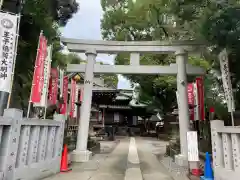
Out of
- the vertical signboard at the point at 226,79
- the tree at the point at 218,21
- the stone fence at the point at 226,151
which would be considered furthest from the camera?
the vertical signboard at the point at 226,79

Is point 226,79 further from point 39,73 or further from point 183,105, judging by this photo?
point 39,73

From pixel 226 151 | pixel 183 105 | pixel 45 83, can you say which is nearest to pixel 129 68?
pixel 183 105

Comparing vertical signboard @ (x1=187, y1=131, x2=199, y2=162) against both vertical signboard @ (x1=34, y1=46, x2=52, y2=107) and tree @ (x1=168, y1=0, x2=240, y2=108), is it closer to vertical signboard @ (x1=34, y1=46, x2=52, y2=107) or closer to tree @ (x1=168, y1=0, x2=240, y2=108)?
tree @ (x1=168, y1=0, x2=240, y2=108)

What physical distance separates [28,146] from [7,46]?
2.49 metres

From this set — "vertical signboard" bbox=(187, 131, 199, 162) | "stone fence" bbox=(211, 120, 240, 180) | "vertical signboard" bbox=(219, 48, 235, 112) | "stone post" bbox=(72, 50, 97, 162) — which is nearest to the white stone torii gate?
"stone post" bbox=(72, 50, 97, 162)

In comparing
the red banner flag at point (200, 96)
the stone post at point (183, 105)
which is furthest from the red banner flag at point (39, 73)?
the red banner flag at point (200, 96)

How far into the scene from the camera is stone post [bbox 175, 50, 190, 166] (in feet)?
26.7

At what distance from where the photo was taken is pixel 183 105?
857 cm

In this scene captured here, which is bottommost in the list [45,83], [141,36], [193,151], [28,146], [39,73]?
[193,151]

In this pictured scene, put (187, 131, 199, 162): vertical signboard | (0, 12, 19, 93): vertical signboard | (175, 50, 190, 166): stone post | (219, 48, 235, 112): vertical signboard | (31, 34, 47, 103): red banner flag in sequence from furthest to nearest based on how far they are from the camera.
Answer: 1. (175, 50, 190, 166): stone post
2. (187, 131, 199, 162): vertical signboard
3. (31, 34, 47, 103): red banner flag
4. (219, 48, 235, 112): vertical signboard
5. (0, 12, 19, 93): vertical signboard

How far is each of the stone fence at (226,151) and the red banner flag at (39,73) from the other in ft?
16.1

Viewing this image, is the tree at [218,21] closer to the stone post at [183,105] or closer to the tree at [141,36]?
the stone post at [183,105]

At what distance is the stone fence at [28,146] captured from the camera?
4.11 m

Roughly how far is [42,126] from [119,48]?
5292mm
